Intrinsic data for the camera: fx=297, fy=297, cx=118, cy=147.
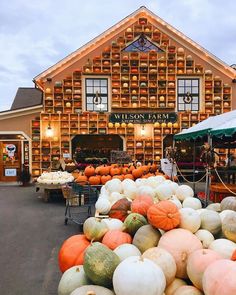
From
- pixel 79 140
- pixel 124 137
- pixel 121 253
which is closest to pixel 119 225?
pixel 121 253

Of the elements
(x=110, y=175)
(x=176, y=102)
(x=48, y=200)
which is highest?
(x=176, y=102)

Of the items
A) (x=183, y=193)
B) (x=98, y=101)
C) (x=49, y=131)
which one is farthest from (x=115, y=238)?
(x=98, y=101)

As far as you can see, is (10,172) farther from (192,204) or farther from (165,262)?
(165,262)

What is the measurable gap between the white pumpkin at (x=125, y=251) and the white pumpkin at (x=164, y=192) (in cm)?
149

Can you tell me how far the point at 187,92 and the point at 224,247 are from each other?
1419 cm

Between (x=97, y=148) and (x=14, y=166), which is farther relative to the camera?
(x=97, y=148)

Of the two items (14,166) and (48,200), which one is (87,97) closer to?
(14,166)

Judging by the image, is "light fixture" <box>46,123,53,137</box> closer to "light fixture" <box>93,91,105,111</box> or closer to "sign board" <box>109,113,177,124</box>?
"light fixture" <box>93,91,105,111</box>

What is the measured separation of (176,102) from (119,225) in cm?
1348

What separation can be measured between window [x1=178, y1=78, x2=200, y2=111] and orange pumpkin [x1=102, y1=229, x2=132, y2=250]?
13742 mm

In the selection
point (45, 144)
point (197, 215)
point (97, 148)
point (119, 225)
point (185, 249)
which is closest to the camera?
point (185, 249)

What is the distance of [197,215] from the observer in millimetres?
2514

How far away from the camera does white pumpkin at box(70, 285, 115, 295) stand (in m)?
1.77

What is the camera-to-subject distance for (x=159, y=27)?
1579 cm
